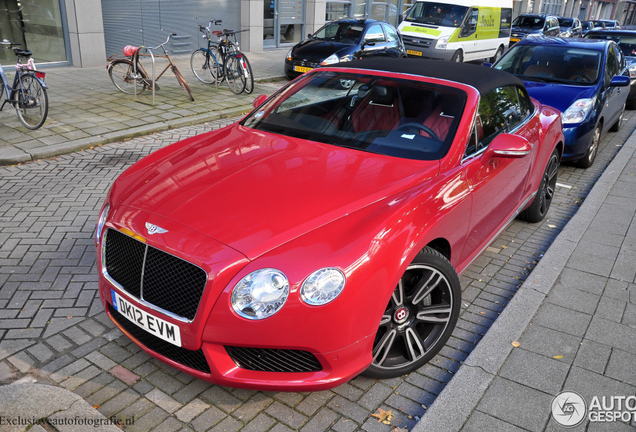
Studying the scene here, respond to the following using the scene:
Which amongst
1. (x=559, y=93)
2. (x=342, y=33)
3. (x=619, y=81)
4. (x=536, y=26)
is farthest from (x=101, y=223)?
(x=536, y=26)

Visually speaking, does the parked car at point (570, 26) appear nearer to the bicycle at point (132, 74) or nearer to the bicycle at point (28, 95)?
the bicycle at point (132, 74)

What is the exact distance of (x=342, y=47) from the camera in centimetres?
1259

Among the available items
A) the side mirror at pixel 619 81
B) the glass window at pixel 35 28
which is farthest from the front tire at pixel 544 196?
the glass window at pixel 35 28

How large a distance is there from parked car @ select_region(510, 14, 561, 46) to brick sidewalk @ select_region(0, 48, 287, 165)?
51.1ft

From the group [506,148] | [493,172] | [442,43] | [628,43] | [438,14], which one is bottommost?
[493,172]

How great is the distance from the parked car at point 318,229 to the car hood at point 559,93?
3.52m

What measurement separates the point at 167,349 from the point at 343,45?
1103 cm

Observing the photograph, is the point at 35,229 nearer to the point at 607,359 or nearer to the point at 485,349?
the point at 485,349

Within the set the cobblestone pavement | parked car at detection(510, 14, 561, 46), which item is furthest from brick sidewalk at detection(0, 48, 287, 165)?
parked car at detection(510, 14, 561, 46)

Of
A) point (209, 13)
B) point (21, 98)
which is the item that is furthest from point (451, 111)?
point (209, 13)

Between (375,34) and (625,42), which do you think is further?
(625,42)

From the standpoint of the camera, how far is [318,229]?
2.80 metres

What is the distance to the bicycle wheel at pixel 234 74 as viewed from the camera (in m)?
11.0

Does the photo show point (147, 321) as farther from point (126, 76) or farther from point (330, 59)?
point (330, 59)
